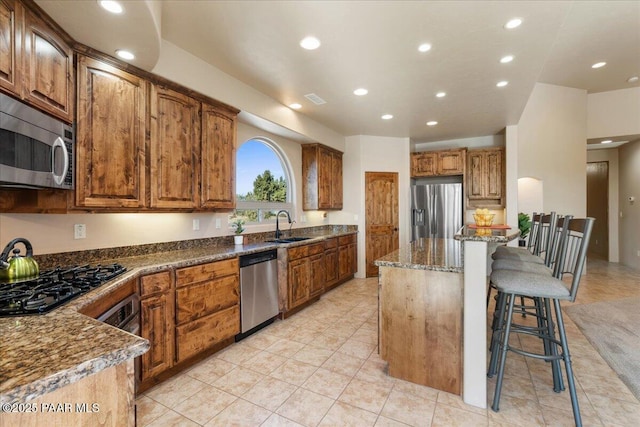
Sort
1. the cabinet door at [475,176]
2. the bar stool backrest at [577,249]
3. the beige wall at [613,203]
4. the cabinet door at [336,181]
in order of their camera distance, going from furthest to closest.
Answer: the beige wall at [613,203]
the cabinet door at [475,176]
the cabinet door at [336,181]
the bar stool backrest at [577,249]

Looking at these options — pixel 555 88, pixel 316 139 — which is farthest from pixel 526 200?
pixel 316 139

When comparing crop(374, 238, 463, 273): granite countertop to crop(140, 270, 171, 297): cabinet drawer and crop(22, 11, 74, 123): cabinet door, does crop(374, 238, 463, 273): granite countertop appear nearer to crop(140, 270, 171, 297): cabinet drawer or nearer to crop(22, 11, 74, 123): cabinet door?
crop(140, 270, 171, 297): cabinet drawer

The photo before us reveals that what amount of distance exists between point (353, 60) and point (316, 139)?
199cm

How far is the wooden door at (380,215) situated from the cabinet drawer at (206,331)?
324 cm

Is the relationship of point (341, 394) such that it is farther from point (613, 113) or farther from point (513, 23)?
point (613, 113)

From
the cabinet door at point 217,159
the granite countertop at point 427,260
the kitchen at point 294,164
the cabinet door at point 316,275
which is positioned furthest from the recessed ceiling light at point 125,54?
the cabinet door at point 316,275

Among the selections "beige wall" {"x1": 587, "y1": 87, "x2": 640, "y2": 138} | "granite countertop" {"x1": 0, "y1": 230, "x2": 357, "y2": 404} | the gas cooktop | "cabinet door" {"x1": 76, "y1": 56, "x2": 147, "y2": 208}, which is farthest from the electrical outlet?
"beige wall" {"x1": 587, "y1": 87, "x2": 640, "y2": 138}

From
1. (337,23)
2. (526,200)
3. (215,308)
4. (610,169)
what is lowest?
(215,308)

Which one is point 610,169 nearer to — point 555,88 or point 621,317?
point 555,88

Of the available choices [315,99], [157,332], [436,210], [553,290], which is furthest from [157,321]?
[436,210]

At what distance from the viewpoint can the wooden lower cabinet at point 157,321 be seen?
2.02 metres

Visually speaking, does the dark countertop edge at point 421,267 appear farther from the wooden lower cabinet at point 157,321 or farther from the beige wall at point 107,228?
the beige wall at point 107,228

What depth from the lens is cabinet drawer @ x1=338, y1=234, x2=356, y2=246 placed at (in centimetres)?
474

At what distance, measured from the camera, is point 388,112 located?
4211 millimetres
